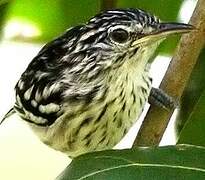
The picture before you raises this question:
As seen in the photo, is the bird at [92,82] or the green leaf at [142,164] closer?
the green leaf at [142,164]

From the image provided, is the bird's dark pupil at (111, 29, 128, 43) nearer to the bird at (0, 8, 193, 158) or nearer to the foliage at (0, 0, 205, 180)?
the bird at (0, 8, 193, 158)

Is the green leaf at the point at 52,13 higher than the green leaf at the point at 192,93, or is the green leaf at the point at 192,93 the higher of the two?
the green leaf at the point at 52,13

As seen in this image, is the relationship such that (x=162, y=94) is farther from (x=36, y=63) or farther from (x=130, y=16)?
(x=36, y=63)

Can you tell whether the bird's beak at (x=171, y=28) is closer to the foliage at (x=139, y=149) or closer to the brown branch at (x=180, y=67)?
the brown branch at (x=180, y=67)

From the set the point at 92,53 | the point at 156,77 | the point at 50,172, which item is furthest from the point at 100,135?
the point at 50,172

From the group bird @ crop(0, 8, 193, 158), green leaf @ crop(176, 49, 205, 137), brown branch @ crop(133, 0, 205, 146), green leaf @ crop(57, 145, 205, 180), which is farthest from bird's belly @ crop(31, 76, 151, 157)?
green leaf @ crop(57, 145, 205, 180)

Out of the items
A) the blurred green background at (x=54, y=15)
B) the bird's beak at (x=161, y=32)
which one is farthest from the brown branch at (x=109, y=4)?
the bird's beak at (x=161, y=32)
